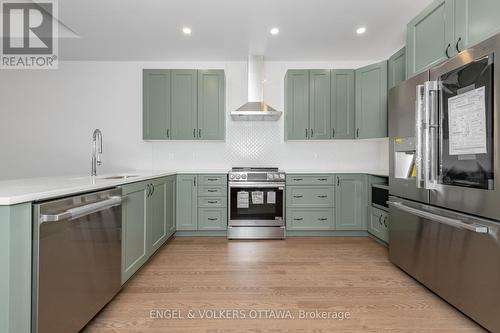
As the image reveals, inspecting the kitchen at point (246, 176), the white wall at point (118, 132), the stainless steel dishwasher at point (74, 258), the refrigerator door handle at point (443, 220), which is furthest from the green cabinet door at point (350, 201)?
the stainless steel dishwasher at point (74, 258)

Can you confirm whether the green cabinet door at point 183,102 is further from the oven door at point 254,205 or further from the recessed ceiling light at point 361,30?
the recessed ceiling light at point 361,30

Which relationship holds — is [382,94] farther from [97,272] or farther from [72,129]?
[72,129]

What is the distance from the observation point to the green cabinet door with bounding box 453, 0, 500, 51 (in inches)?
66.9

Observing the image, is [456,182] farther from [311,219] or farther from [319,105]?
[319,105]

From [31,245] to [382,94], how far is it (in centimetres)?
389

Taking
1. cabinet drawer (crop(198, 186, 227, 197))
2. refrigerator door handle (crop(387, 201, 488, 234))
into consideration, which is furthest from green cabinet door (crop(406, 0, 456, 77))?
cabinet drawer (crop(198, 186, 227, 197))

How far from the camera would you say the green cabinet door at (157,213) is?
2715mm

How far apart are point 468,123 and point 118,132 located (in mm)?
4387

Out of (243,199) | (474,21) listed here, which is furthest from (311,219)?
(474,21)

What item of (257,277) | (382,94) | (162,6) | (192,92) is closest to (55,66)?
(192,92)

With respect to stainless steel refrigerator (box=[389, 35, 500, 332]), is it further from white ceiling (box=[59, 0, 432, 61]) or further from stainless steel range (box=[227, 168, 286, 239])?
stainless steel range (box=[227, 168, 286, 239])

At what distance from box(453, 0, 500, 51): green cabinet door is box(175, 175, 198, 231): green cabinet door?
124 inches

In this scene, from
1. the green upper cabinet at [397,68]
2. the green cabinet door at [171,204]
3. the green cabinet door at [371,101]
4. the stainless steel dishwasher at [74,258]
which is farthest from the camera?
the green cabinet door at [371,101]

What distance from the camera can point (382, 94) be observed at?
11.8 feet
